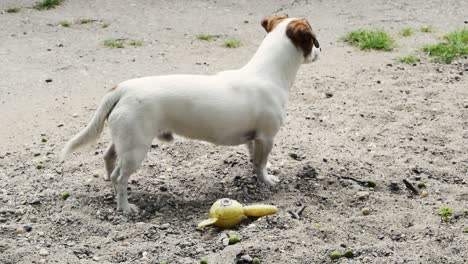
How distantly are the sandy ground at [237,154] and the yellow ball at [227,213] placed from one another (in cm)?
8

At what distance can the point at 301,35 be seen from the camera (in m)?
5.07

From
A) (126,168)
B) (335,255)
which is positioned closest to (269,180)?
(126,168)

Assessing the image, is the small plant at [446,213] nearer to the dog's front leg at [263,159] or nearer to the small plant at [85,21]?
the dog's front leg at [263,159]

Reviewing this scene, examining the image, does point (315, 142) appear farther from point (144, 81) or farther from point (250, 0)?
point (250, 0)

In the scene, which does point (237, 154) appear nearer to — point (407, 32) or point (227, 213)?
point (227, 213)

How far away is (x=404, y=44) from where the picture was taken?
815cm

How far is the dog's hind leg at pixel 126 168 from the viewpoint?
472cm

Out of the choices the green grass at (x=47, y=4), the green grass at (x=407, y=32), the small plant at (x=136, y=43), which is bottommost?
the green grass at (x=47, y=4)

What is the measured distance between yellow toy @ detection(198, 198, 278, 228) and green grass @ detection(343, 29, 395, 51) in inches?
147

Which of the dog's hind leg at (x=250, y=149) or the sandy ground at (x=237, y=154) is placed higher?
the dog's hind leg at (x=250, y=149)

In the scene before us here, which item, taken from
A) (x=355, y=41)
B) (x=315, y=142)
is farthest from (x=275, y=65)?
(x=355, y=41)

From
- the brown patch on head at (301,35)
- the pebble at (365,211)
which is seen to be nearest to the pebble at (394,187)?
the pebble at (365,211)

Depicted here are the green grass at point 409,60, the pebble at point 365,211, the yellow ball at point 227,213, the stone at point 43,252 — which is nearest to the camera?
the stone at point 43,252

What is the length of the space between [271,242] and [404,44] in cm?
438
